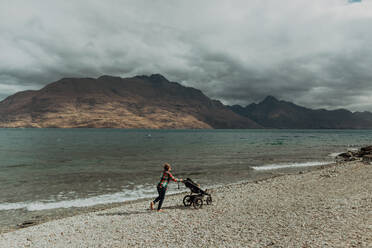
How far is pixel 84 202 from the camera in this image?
20.2 meters

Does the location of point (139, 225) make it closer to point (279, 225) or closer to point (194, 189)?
point (194, 189)

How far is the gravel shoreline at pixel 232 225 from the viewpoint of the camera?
988 centimetres

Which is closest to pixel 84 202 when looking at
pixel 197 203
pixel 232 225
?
pixel 197 203

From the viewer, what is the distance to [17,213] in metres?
17.5

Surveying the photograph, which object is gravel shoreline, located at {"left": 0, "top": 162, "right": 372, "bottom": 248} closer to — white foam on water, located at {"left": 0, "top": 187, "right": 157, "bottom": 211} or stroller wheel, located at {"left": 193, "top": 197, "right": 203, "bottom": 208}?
stroller wheel, located at {"left": 193, "top": 197, "right": 203, "bottom": 208}

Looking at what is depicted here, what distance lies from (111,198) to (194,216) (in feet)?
34.2

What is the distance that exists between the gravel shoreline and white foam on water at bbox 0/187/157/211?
443 cm

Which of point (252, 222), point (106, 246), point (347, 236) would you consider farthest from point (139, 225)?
point (347, 236)

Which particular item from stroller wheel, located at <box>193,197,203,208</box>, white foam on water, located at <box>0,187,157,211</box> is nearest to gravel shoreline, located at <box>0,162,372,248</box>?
stroller wheel, located at <box>193,197,203,208</box>

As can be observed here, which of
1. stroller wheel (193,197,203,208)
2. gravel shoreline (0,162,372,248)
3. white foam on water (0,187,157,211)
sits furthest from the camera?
white foam on water (0,187,157,211)

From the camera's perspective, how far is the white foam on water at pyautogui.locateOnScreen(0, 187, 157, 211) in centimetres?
1888

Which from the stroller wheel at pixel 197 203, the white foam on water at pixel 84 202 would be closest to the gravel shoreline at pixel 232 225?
the stroller wheel at pixel 197 203

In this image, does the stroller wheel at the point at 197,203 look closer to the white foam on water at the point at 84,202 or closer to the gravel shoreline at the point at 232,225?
the gravel shoreline at the point at 232,225

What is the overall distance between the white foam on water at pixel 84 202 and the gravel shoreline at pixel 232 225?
174 inches
